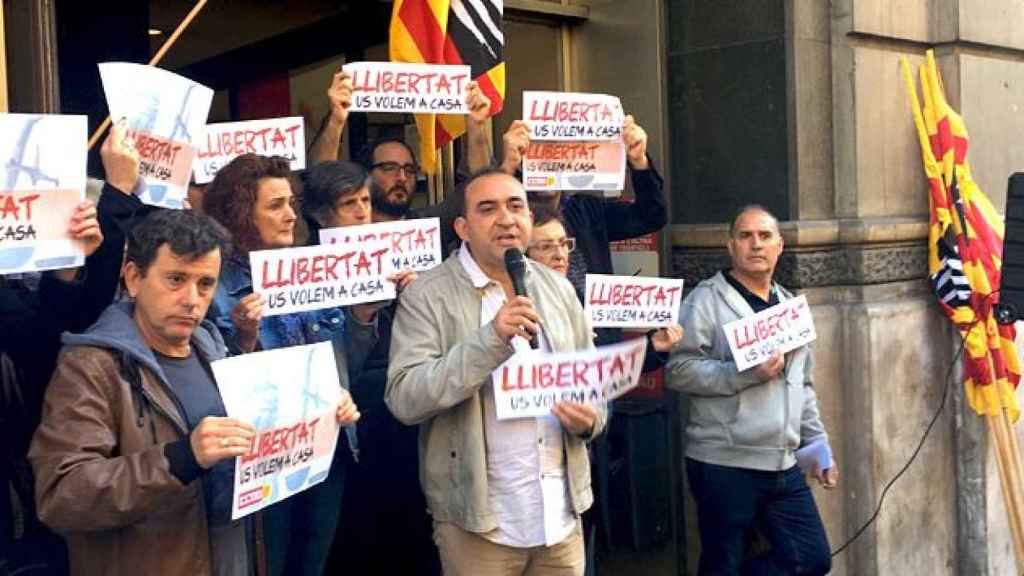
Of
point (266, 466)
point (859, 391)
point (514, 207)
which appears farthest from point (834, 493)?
point (266, 466)

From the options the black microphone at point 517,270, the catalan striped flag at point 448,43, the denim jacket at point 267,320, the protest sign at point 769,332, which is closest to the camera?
the black microphone at point 517,270

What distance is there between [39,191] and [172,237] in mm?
420

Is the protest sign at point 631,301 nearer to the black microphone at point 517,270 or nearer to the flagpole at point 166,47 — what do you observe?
the black microphone at point 517,270

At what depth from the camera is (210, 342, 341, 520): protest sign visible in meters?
3.64

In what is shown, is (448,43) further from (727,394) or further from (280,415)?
(280,415)

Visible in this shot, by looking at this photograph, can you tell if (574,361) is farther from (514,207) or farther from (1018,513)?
(1018,513)

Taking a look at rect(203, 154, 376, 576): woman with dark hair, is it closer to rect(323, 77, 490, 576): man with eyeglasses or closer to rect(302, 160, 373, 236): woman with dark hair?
rect(302, 160, 373, 236): woman with dark hair

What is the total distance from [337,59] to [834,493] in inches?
129

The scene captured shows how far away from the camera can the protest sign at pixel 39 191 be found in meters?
3.71

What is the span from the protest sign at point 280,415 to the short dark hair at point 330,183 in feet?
3.34

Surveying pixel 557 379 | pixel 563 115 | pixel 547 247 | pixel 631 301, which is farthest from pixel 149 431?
pixel 563 115

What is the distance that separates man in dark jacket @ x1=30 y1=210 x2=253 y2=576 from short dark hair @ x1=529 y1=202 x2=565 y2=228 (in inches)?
68.2

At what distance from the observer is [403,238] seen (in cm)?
490

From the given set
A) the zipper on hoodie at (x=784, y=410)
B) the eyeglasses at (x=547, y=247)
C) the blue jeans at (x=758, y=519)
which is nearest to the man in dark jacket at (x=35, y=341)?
the eyeglasses at (x=547, y=247)
